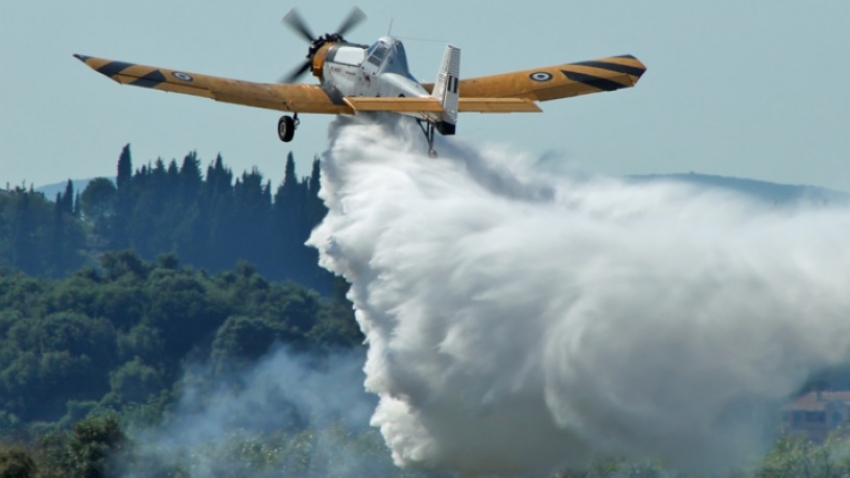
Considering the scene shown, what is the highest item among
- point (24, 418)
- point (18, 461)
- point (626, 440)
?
point (626, 440)

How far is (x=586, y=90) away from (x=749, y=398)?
1212 centimetres

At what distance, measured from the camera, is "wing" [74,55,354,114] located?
147 ft

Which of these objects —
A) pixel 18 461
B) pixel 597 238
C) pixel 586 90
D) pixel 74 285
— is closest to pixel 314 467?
pixel 18 461

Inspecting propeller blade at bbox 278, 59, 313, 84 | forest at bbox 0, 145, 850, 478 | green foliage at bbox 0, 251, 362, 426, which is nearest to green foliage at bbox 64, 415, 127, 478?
forest at bbox 0, 145, 850, 478

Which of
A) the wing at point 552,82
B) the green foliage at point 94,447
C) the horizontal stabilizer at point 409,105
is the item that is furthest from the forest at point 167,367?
the horizontal stabilizer at point 409,105

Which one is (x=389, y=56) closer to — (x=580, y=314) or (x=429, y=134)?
(x=429, y=134)

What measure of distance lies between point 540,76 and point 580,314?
1134 cm

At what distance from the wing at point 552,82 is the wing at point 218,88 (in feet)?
14.1

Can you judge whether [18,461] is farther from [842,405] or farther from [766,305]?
[842,405]

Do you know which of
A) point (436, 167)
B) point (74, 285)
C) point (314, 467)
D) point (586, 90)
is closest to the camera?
point (436, 167)

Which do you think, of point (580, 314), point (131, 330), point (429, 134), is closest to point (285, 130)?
point (429, 134)

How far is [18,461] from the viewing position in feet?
162

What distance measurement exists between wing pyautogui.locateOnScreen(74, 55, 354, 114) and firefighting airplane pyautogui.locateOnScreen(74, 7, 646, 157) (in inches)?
1.0

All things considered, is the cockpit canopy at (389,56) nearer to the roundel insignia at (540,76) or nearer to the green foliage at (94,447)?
the roundel insignia at (540,76)
